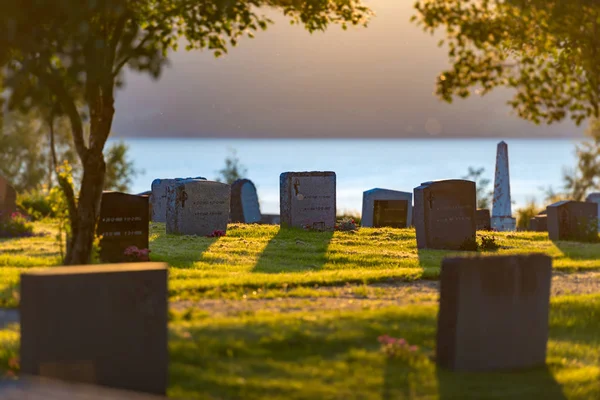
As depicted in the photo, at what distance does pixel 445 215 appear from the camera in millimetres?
22906

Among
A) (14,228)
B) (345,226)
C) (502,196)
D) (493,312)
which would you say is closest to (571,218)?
(345,226)

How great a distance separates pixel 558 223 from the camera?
25.6m

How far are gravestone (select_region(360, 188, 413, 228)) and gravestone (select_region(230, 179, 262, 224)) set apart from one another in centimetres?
446

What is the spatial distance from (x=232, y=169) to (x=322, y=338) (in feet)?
190

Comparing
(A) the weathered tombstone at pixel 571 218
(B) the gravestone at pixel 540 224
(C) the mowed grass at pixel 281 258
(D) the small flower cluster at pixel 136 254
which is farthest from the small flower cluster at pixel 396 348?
(B) the gravestone at pixel 540 224

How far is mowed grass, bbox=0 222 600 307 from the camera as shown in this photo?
48.9 feet

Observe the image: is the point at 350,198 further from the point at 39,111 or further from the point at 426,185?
the point at 39,111

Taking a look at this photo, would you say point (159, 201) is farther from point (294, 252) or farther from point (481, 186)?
point (481, 186)

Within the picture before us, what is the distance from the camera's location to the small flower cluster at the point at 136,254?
18.4 m

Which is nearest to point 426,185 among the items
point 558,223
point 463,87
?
point 558,223

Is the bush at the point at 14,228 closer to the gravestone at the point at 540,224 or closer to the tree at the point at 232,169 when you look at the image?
the gravestone at the point at 540,224

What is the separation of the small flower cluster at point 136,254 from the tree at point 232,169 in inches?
1895

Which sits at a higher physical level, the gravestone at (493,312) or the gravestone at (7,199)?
the gravestone at (7,199)

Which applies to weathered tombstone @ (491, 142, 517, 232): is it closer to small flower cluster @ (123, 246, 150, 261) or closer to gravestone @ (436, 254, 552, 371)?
small flower cluster @ (123, 246, 150, 261)
